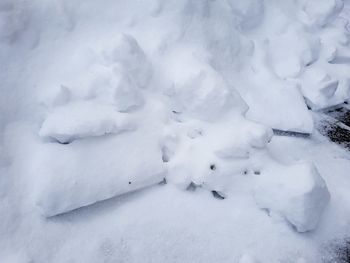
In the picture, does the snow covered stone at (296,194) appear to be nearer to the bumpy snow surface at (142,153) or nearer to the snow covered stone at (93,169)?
the bumpy snow surface at (142,153)

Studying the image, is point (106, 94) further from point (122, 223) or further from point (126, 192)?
point (122, 223)

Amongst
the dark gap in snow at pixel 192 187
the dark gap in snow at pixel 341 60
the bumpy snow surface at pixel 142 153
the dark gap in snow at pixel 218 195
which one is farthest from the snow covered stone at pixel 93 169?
the dark gap in snow at pixel 341 60

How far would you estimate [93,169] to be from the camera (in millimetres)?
1676

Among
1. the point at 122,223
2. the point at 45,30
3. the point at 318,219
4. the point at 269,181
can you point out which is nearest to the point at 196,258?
the point at 122,223

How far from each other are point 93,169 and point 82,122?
231mm

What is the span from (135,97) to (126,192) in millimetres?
498

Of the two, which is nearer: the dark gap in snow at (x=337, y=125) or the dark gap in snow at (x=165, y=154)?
the dark gap in snow at (x=165, y=154)

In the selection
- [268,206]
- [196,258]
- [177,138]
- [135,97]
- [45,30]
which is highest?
[45,30]

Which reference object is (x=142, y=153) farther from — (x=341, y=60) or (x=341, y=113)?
(x=341, y=60)

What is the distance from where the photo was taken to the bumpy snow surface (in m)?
1.60

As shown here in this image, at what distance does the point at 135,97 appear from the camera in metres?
1.86

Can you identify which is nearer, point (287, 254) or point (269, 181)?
point (287, 254)

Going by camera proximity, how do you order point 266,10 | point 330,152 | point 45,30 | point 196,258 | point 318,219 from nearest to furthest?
point 196,258
point 318,219
point 45,30
point 330,152
point 266,10

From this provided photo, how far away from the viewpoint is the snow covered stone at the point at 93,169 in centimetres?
159
